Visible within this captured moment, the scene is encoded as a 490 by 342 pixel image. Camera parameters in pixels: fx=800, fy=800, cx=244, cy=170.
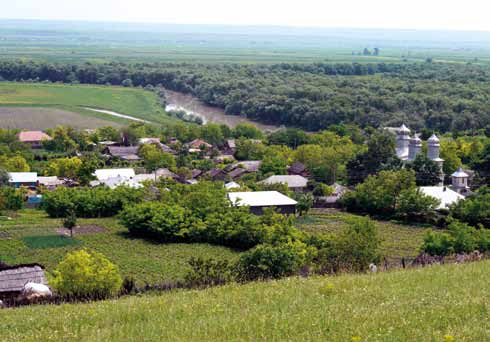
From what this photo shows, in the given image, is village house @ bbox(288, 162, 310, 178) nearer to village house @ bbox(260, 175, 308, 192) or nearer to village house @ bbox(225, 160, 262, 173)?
village house @ bbox(225, 160, 262, 173)

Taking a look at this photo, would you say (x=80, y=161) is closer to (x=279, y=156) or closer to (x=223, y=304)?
(x=279, y=156)

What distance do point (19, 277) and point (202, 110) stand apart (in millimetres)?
59031

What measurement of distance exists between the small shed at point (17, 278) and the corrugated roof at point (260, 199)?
14554 millimetres

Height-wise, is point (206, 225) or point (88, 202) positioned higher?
point (206, 225)

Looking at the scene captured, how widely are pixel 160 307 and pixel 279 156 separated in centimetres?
3521

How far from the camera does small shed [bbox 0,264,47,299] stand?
17756mm

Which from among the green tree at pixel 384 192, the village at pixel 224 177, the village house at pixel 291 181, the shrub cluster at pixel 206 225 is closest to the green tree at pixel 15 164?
the village at pixel 224 177

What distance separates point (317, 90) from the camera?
74562 millimetres

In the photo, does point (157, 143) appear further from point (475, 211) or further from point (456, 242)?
point (456, 242)

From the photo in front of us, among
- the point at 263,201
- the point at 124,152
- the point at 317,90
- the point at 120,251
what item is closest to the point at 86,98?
the point at 317,90

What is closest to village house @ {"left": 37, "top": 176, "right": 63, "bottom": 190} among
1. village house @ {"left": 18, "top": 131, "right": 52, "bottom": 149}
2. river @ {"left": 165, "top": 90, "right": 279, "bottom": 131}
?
village house @ {"left": 18, "top": 131, "right": 52, "bottom": 149}

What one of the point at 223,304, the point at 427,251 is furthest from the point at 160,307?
the point at 427,251

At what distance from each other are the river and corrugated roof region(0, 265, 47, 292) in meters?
47.8

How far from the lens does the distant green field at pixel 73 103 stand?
67.1 metres
